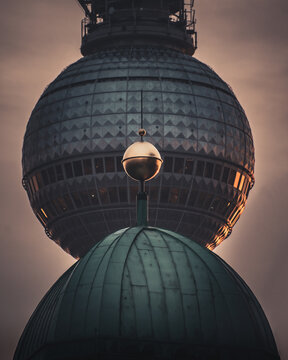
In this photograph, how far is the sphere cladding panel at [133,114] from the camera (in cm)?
10631

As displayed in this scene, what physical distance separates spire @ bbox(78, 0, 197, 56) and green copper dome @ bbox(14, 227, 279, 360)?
65974 millimetres

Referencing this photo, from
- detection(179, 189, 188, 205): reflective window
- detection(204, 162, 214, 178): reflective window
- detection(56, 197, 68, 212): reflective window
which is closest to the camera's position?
detection(179, 189, 188, 205): reflective window

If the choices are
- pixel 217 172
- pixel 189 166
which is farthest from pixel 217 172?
pixel 189 166

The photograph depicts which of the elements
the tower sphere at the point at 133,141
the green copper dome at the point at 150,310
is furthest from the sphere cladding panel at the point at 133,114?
the green copper dome at the point at 150,310

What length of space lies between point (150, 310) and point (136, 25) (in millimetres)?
70845

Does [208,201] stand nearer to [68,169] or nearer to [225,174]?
[225,174]

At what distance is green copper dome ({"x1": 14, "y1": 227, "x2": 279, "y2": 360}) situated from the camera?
47.1 m

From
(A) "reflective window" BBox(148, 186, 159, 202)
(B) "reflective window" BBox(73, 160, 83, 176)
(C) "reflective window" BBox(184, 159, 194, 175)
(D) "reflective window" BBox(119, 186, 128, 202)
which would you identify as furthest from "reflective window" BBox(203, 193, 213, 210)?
(B) "reflective window" BBox(73, 160, 83, 176)

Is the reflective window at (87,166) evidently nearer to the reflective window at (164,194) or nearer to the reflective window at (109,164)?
the reflective window at (109,164)

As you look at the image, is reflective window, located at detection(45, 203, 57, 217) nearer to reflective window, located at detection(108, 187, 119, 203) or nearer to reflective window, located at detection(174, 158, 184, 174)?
reflective window, located at detection(108, 187, 119, 203)

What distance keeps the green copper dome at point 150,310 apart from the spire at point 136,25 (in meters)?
66.0

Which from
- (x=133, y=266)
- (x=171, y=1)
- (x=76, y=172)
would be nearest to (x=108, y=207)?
(x=76, y=172)

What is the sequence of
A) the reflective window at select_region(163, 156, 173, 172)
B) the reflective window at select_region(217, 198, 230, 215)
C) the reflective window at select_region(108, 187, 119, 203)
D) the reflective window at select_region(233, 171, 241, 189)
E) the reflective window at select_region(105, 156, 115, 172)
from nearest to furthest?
the reflective window at select_region(163, 156, 173, 172)
the reflective window at select_region(105, 156, 115, 172)
the reflective window at select_region(108, 187, 119, 203)
the reflective window at select_region(217, 198, 230, 215)
the reflective window at select_region(233, 171, 241, 189)

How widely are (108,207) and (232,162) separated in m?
11.3
